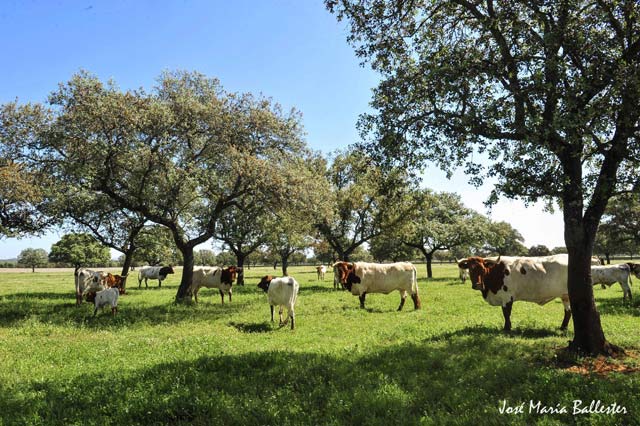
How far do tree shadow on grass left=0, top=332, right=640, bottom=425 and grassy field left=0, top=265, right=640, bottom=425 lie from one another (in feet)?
0.10

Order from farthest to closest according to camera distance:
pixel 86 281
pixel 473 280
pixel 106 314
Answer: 1. pixel 86 281
2. pixel 106 314
3. pixel 473 280

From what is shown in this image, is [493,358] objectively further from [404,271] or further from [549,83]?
[404,271]

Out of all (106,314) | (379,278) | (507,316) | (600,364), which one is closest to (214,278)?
(106,314)

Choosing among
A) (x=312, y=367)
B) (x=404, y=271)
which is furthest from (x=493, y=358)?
(x=404, y=271)

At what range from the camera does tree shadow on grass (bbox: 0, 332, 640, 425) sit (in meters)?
6.73

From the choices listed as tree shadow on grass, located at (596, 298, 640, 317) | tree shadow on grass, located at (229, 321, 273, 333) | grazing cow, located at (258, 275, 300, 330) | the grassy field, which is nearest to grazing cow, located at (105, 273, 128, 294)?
the grassy field

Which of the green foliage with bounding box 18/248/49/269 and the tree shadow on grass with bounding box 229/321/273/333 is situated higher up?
the green foliage with bounding box 18/248/49/269

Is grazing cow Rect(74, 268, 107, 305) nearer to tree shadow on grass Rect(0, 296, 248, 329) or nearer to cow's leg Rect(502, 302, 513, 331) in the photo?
tree shadow on grass Rect(0, 296, 248, 329)

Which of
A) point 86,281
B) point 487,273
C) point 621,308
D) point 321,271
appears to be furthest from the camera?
point 321,271

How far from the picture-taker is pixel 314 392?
7.74 metres

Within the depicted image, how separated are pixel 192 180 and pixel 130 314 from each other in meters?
7.14

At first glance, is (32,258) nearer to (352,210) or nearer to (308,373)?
(352,210)

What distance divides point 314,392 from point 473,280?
9535 millimetres

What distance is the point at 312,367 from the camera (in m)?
9.14
